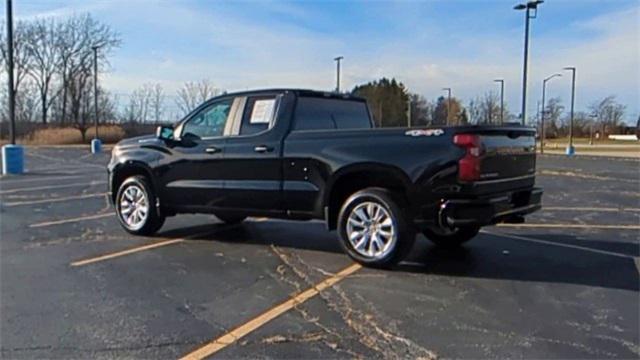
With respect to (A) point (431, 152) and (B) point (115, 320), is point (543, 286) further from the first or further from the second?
(B) point (115, 320)

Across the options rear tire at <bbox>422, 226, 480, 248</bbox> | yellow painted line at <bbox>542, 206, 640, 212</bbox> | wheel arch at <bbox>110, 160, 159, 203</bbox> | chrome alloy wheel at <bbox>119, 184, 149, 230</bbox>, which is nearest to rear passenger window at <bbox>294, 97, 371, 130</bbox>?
rear tire at <bbox>422, 226, 480, 248</bbox>

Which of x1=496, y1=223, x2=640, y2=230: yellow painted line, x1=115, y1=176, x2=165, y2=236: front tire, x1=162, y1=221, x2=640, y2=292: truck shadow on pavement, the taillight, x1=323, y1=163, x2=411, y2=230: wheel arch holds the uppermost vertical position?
the taillight

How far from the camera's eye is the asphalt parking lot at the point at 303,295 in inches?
154

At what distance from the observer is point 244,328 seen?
13.9ft

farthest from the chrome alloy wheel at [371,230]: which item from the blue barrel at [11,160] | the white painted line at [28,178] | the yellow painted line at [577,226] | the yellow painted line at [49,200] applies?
the blue barrel at [11,160]

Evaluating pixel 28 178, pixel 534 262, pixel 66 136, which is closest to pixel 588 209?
pixel 534 262

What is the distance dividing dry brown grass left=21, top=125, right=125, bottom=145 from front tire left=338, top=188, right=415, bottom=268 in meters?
49.4

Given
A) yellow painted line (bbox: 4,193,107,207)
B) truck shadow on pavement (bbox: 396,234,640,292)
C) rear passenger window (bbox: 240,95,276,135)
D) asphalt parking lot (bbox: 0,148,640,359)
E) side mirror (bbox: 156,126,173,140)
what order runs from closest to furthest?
asphalt parking lot (bbox: 0,148,640,359)
truck shadow on pavement (bbox: 396,234,640,292)
rear passenger window (bbox: 240,95,276,135)
side mirror (bbox: 156,126,173,140)
yellow painted line (bbox: 4,193,107,207)

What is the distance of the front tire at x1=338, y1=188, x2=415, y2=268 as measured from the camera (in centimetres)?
585

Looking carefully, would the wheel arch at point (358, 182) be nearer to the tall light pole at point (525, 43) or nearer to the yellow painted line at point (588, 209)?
the yellow painted line at point (588, 209)

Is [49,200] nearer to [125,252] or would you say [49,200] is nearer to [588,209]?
[125,252]

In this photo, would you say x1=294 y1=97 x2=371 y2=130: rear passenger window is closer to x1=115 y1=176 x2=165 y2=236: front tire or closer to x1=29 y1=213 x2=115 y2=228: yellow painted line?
x1=115 y1=176 x2=165 y2=236: front tire

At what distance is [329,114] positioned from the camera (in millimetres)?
7273

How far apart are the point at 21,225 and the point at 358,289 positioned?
5.93 m
